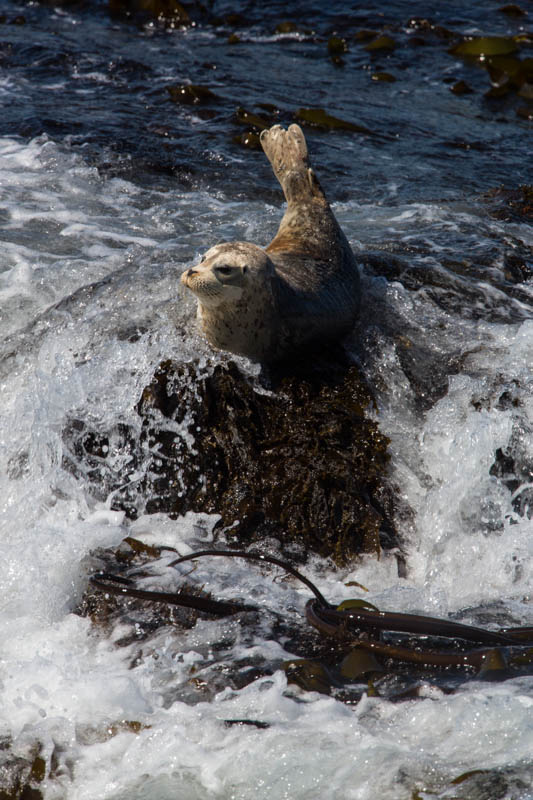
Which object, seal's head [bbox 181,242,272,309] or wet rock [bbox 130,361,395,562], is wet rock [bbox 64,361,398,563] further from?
seal's head [bbox 181,242,272,309]

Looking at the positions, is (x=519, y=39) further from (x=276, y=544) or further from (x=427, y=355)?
(x=276, y=544)

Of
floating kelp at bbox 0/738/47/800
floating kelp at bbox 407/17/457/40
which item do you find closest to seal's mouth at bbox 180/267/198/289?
floating kelp at bbox 0/738/47/800

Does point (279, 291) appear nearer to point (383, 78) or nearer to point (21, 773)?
point (21, 773)

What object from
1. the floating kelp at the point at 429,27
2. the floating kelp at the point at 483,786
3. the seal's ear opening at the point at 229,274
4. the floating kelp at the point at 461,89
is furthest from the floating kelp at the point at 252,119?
the floating kelp at the point at 483,786

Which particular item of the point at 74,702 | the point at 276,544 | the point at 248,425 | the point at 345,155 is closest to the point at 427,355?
the point at 248,425

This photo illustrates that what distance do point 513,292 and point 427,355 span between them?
1.25 metres

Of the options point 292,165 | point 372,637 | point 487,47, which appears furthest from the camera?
point 487,47

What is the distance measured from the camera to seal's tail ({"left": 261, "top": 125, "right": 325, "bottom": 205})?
538cm

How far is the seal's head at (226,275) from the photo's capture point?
4094mm

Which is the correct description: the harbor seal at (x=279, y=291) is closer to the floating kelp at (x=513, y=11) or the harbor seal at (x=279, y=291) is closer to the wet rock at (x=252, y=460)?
the wet rock at (x=252, y=460)

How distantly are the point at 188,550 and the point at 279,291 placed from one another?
144cm

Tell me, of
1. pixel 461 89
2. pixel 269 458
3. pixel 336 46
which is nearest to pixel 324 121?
pixel 461 89

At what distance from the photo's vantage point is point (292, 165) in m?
5.53

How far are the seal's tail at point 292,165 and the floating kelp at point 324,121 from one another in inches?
133
